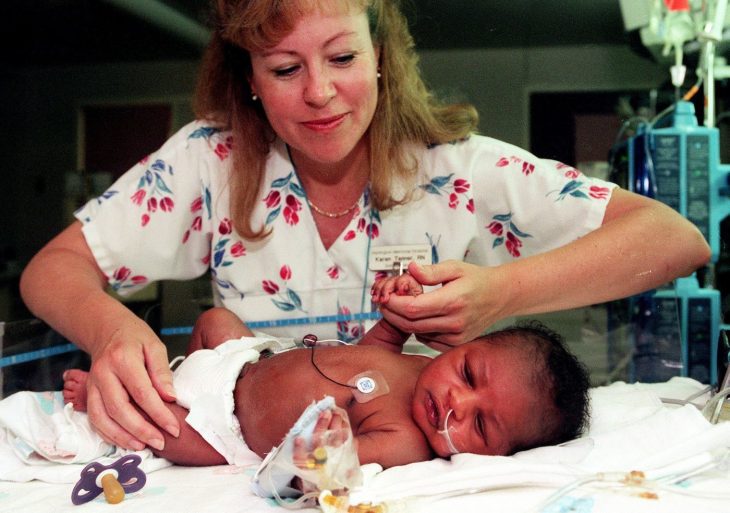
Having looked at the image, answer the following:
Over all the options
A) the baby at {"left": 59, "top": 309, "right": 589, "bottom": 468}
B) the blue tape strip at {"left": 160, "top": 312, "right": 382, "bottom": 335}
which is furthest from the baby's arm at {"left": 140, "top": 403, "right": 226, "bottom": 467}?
the blue tape strip at {"left": 160, "top": 312, "right": 382, "bottom": 335}

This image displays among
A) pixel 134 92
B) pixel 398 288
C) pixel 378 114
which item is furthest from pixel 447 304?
pixel 134 92

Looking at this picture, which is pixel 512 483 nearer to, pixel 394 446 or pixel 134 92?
pixel 394 446

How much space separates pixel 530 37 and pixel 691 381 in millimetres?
826

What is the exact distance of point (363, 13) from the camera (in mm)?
1437

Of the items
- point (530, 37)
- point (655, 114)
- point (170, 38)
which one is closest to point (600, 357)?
point (655, 114)

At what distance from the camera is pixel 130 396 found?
1207mm

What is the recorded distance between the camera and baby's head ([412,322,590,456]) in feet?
3.84

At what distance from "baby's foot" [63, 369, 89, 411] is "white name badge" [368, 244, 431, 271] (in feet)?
2.00

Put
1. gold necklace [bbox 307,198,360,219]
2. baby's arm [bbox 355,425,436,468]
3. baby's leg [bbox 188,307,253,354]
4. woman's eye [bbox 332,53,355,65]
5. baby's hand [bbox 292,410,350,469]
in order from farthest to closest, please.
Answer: gold necklace [bbox 307,198,360,219] → baby's leg [bbox 188,307,253,354] → woman's eye [bbox 332,53,355,65] → baby's arm [bbox 355,425,436,468] → baby's hand [bbox 292,410,350,469]

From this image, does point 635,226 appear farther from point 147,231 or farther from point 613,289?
point 147,231

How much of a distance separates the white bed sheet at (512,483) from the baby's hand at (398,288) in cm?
26

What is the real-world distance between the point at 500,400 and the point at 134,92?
53.9 inches

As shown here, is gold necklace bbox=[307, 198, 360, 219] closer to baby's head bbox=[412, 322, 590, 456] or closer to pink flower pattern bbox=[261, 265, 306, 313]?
pink flower pattern bbox=[261, 265, 306, 313]

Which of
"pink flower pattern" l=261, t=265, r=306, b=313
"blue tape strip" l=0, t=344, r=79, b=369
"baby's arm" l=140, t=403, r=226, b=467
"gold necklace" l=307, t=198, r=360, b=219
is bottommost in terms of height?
"baby's arm" l=140, t=403, r=226, b=467
